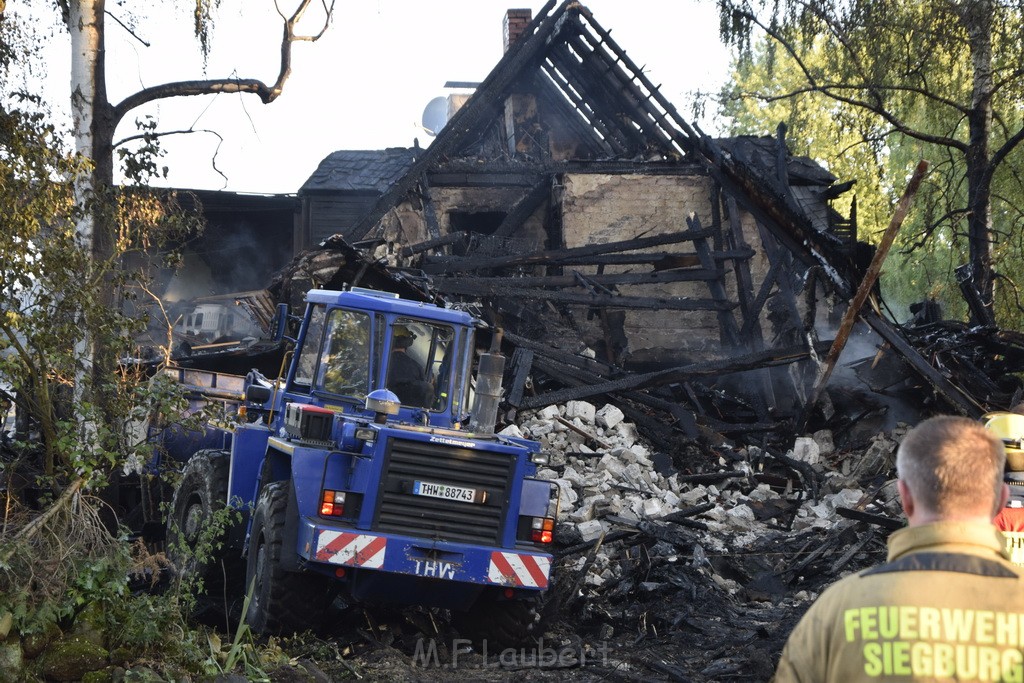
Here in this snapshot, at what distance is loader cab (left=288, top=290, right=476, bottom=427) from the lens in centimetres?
913

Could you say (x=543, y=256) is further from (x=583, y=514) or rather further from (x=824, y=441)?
(x=583, y=514)

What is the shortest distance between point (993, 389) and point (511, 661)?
10284 mm

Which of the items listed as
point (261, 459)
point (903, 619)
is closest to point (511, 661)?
point (261, 459)

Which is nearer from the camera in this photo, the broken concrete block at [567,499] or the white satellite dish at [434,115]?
the broken concrete block at [567,499]

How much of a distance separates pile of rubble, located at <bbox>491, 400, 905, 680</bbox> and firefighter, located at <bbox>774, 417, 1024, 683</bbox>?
17.2 feet

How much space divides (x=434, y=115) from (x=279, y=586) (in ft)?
91.6

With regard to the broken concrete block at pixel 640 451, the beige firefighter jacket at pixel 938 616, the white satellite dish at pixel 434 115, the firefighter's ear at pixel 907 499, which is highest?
the white satellite dish at pixel 434 115

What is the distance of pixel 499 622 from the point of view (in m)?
8.56

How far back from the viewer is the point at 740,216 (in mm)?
20844

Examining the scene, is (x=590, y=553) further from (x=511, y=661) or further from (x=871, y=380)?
(x=871, y=380)

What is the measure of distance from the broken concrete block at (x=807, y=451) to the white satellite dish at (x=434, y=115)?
21.0m

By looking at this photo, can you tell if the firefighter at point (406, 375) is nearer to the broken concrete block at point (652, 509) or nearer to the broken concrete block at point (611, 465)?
the broken concrete block at point (652, 509)

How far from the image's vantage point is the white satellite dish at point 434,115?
3419 centimetres

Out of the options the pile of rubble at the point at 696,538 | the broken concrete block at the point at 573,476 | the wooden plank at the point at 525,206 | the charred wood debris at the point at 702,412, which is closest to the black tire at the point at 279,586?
the charred wood debris at the point at 702,412
